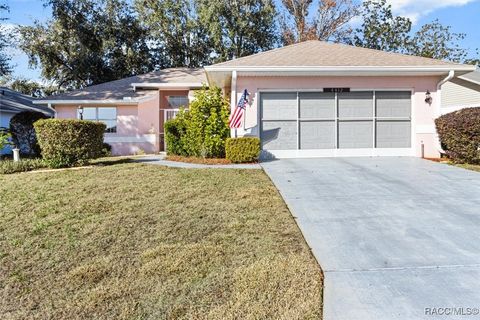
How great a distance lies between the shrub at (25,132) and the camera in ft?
49.6

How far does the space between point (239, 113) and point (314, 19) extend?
20.1 meters

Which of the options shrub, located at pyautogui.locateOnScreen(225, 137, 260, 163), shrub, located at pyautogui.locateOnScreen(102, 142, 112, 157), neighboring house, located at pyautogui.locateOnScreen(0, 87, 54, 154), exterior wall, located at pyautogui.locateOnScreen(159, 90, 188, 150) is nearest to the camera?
shrub, located at pyautogui.locateOnScreen(225, 137, 260, 163)

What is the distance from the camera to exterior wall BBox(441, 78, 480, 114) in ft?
58.6

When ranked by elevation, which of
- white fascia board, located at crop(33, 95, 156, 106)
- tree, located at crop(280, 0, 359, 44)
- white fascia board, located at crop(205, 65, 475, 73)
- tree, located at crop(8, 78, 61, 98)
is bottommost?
white fascia board, located at crop(33, 95, 156, 106)

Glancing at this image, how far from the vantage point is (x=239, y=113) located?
472 inches

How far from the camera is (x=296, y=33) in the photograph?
2864 cm

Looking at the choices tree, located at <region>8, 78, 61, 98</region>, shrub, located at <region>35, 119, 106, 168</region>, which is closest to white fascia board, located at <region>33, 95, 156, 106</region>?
shrub, located at <region>35, 119, 106, 168</region>

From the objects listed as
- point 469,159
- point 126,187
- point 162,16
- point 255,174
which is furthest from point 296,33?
point 126,187

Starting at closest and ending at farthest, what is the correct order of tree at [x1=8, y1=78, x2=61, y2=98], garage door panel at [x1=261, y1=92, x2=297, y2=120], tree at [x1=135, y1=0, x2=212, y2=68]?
1. garage door panel at [x1=261, y1=92, x2=297, y2=120]
2. tree at [x1=135, y1=0, x2=212, y2=68]
3. tree at [x1=8, y1=78, x2=61, y2=98]

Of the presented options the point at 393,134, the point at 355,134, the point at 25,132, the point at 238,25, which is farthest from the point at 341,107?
the point at 238,25

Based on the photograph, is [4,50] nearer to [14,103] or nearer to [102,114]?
[14,103]

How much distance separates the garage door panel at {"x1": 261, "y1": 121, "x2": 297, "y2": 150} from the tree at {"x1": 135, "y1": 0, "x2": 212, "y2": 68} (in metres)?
17.4

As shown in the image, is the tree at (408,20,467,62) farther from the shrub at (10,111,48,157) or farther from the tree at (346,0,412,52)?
the shrub at (10,111,48,157)

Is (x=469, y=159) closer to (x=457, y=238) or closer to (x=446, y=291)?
(x=457, y=238)
